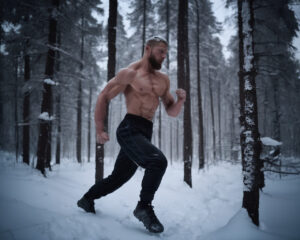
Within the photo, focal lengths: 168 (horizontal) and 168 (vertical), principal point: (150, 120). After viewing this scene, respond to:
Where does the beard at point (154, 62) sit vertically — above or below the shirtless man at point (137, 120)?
above

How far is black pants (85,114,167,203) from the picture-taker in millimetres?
1976

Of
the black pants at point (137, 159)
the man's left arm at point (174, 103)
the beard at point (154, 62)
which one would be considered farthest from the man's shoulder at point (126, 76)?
the man's left arm at point (174, 103)

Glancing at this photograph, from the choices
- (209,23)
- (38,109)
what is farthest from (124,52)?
(38,109)

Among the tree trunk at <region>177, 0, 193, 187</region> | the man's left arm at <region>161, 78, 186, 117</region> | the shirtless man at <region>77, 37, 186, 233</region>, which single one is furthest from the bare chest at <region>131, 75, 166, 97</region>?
the tree trunk at <region>177, 0, 193, 187</region>

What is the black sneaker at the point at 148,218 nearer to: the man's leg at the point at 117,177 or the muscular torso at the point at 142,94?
the man's leg at the point at 117,177

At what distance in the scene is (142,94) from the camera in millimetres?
2258

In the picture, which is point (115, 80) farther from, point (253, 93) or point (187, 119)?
point (187, 119)

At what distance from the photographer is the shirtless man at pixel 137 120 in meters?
2.02

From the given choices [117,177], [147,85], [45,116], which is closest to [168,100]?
[147,85]

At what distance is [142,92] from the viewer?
2.25 metres

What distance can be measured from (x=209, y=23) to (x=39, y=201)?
1802cm

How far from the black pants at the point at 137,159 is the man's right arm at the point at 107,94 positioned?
254 mm

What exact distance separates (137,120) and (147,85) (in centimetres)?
50

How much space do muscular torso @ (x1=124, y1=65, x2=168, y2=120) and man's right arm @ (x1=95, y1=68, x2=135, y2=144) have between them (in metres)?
0.09
